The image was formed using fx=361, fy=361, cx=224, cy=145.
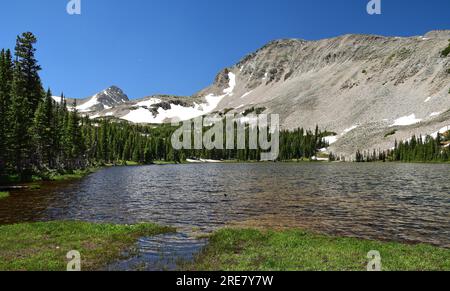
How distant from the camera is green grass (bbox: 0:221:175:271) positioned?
20.6 meters

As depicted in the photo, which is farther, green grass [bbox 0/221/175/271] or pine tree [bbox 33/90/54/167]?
pine tree [bbox 33/90/54/167]

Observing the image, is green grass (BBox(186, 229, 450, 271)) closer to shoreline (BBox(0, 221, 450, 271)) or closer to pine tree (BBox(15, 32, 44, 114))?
shoreline (BBox(0, 221, 450, 271))

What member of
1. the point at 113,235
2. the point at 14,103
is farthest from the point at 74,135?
the point at 113,235

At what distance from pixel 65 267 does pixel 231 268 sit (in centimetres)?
927

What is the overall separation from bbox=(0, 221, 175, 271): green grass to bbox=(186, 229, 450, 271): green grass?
6.06 m

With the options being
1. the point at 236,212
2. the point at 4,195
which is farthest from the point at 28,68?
the point at 236,212

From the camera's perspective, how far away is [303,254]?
2289 centimetres

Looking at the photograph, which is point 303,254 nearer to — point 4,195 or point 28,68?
point 4,195

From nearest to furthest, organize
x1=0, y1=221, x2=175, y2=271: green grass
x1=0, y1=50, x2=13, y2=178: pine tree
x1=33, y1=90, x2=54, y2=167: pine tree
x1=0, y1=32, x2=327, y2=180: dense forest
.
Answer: x1=0, y1=221, x2=175, y2=271: green grass → x1=0, y1=50, x2=13, y2=178: pine tree → x1=0, y1=32, x2=327, y2=180: dense forest → x1=33, y1=90, x2=54, y2=167: pine tree

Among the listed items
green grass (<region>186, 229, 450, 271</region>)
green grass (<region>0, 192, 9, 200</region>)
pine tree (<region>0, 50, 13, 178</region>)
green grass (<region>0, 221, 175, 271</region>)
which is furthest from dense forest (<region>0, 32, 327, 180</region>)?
green grass (<region>186, 229, 450, 271</region>)

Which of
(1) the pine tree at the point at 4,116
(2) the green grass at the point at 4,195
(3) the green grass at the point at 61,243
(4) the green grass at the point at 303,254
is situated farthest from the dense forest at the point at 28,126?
(4) the green grass at the point at 303,254

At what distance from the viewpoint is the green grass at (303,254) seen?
798 inches

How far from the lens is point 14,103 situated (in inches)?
2783

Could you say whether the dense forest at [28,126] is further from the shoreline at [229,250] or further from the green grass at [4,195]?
the shoreline at [229,250]
